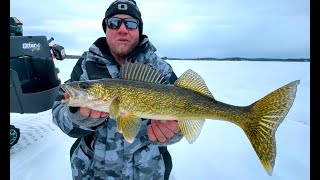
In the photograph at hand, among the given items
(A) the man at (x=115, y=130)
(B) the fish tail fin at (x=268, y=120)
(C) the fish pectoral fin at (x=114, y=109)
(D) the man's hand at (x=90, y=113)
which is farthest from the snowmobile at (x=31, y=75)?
(B) the fish tail fin at (x=268, y=120)

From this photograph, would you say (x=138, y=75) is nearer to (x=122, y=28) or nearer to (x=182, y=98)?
(x=182, y=98)

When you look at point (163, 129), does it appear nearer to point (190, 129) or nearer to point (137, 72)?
point (190, 129)

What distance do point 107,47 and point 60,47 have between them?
6.60ft

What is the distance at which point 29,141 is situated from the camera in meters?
5.23

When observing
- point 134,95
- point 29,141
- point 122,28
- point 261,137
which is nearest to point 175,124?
point 134,95

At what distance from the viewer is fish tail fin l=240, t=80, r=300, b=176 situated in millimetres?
2289

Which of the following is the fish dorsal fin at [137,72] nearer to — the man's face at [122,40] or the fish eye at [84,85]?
the fish eye at [84,85]

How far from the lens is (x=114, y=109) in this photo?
2.42 metres

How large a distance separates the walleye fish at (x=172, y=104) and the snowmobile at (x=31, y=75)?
260 centimetres

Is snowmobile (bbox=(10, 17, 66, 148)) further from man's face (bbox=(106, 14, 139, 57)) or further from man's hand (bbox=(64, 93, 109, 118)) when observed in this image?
man's hand (bbox=(64, 93, 109, 118))

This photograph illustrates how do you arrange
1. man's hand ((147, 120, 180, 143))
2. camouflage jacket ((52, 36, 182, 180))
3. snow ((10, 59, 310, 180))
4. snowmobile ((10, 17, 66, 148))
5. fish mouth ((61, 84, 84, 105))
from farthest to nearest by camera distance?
snowmobile ((10, 17, 66, 148))
snow ((10, 59, 310, 180))
camouflage jacket ((52, 36, 182, 180))
man's hand ((147, 120, 180, 143))
fish mouth ((61, 84, 84, 105))

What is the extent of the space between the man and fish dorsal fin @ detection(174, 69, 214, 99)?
0.60 meters

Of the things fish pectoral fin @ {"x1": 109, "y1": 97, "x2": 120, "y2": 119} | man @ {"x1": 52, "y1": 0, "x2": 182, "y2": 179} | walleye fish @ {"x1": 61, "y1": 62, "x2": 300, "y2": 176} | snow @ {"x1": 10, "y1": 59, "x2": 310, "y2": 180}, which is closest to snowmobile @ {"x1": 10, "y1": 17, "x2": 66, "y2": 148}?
snow @ {"x1": 10, "y1": 59, "x2": 310, "y2": 180}

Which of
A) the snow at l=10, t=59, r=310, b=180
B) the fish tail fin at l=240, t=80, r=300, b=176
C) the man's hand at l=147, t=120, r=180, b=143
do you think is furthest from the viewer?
the snow at l=10, t=59, r=310, b=180
